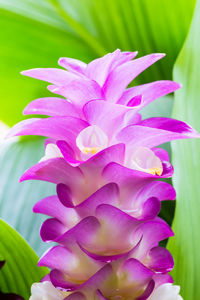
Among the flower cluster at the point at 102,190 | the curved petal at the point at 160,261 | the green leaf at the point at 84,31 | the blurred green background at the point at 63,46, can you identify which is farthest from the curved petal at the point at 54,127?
the green leaf at the point at 84,31

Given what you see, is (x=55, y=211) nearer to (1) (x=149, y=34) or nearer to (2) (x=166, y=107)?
(2) (x=166, y=107)

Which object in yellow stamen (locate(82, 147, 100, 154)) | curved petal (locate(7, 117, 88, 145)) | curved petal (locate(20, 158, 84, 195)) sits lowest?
curved petal (locate(20, 158, 84, 195))

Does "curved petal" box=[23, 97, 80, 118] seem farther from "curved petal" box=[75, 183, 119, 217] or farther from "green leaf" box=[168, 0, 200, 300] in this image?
"green leaf" box=[168, 0, 200, 300]

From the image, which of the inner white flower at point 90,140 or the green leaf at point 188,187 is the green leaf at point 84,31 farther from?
the inner white flower at point 90,140

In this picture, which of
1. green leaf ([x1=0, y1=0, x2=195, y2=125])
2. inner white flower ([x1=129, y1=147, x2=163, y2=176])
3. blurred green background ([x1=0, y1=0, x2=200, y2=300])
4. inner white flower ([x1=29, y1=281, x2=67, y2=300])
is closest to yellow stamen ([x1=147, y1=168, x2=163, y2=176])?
inner white flower ([x1=129, y1=147, x2=163, y2=176])

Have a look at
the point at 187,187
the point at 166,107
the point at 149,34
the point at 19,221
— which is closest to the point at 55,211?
the point at 187,187

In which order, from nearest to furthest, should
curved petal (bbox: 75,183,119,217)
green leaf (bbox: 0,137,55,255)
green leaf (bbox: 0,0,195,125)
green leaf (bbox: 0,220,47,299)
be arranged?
curved petal (bbox: 75,183,119,217), green leaf (bbox: 0,220,47,299), green leaf (bbox: 0,137,55,255), green leaf (bbox: 0,0,195,125)
